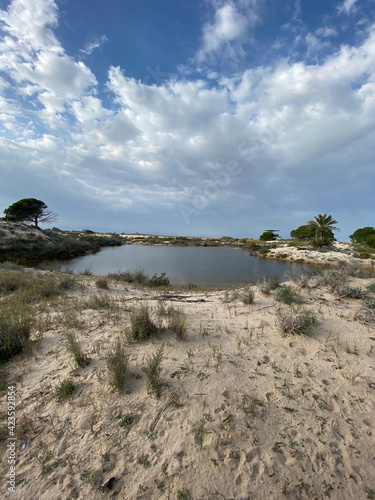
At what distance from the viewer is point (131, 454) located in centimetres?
207

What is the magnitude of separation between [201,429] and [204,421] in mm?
129

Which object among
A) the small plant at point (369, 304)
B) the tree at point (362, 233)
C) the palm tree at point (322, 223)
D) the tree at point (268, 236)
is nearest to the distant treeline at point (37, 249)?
the small plant at point (369, 304)

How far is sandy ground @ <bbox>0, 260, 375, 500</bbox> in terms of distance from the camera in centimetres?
186

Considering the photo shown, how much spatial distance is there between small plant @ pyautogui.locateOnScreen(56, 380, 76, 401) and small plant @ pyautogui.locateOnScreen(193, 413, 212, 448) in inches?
67.2

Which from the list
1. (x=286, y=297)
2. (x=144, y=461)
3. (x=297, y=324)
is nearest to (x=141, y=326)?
(x=144, y=461)

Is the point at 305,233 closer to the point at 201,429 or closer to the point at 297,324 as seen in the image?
the point at 297,324

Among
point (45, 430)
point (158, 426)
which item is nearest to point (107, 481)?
point (158, 426)

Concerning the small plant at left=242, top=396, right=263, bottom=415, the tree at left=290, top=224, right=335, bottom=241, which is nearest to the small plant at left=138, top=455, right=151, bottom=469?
the small plant at left=242, top=396, right=263, bottom=415

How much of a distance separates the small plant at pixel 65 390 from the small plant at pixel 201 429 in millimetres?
1708

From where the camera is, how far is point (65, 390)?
2.77 meters

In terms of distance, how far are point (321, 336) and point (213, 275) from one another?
11.2 meters

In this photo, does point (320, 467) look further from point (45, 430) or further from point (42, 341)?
point (42, 341)

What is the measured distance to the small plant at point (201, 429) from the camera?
7.18ft

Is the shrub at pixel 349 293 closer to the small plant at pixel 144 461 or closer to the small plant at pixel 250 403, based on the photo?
the small plant at pixel 250 403
